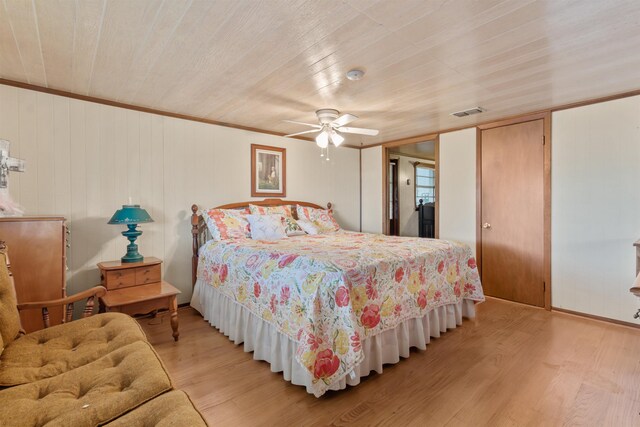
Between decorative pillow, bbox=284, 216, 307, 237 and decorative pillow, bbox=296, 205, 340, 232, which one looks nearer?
decorative pillow, bbox=284, 216, 307, 237

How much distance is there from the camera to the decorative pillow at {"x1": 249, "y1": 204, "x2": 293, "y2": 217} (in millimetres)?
3987

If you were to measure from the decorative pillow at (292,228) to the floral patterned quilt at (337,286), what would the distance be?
0.71 m

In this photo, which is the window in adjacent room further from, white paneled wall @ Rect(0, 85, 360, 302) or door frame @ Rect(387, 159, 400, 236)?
white paneled wall @ Rect(0, 85, 360, 302)

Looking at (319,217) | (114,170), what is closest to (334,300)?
(319,217)

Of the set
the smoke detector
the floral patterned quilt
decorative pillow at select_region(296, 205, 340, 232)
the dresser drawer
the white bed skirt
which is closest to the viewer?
the floral patterned quilt

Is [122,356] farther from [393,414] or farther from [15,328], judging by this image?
[393,414]

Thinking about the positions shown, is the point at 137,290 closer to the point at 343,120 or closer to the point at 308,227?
the point at 308,227

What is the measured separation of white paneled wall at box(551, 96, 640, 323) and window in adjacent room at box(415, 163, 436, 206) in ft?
12.7

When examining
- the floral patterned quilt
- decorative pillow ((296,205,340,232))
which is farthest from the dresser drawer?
decorative pillow ((296,205,340,232))

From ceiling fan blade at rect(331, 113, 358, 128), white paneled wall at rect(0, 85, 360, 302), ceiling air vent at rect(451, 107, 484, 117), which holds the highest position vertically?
ceiling air vent at rect(451, 107, 484, 117)

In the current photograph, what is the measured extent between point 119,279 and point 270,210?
187 cm

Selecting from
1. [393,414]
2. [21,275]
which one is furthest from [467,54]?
[21,275]

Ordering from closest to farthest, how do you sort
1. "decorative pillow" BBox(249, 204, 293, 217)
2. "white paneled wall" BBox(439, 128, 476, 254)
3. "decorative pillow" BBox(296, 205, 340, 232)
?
"decorative pillow" BBox(249, 204, 293, 217) < "white paneled wall" BBox(439, 128, 476, 254) < "decorative pillow" BBox(296, 205, 340, 232)

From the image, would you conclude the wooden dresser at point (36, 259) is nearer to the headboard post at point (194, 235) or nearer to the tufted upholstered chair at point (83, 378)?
the tufted upholstered chair at point (83, 378)
